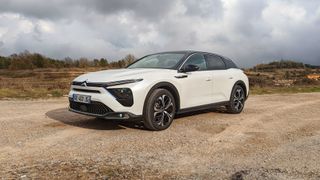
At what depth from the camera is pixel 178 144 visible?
20.0 ft

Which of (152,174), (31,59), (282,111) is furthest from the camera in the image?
(31,59)

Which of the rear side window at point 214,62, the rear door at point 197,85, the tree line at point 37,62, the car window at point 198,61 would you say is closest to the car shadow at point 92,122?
the rear door at point 197,85

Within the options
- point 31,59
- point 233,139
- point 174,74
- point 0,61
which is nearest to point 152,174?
point 233,139

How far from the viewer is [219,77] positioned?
8898mm

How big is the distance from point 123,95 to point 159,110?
84 centimetres

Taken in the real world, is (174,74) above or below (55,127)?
above

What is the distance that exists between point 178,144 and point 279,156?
1.55 m

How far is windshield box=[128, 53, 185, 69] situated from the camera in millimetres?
7906

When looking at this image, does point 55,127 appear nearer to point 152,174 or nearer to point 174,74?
point 174,74

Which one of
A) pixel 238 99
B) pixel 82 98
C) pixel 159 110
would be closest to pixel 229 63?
pixel 238 99

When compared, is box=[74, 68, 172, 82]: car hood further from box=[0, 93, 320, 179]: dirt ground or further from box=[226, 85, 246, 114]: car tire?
box=[226, 85, 246, 114]: car tire

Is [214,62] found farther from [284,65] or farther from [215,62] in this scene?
[284,65]

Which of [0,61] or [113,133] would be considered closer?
[113,133]

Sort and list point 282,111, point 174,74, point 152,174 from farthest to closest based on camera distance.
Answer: point 282,111
point 174,74
point 152,174
